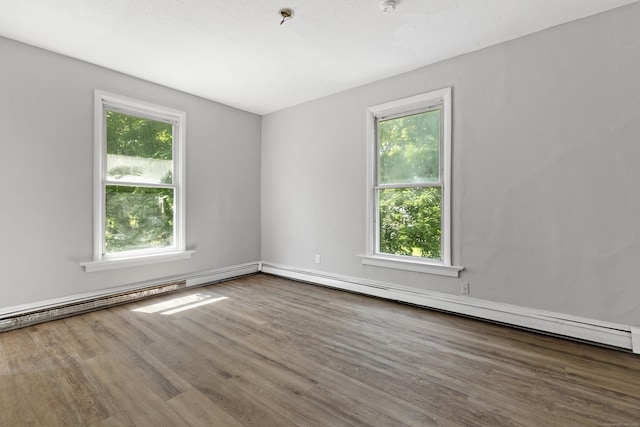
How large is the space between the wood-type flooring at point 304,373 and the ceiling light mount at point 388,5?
106 inches

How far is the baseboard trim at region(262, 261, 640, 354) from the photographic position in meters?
2.35

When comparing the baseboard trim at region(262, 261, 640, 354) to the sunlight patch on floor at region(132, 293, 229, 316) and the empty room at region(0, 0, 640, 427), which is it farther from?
the sunlight patch on floor at region(132, 293, 229, 316)

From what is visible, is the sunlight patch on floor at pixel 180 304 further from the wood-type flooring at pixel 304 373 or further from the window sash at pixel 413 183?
the window sash at pixel 413 183

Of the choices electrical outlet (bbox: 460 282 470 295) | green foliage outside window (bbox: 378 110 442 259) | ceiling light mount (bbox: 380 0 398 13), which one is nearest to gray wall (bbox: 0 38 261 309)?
green foliage outside window (bbox: 378 110 442 259)

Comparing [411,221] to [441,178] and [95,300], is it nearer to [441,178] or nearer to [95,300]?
[441,178]

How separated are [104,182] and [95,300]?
4.31ft

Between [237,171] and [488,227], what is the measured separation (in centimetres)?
360

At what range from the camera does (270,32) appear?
2.68 m

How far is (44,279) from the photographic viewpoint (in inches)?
116

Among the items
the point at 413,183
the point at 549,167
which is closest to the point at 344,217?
the point at 413,183

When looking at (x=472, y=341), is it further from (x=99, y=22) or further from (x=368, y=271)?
(x=99, y=22)

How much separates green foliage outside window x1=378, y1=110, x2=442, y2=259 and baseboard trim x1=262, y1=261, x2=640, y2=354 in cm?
46

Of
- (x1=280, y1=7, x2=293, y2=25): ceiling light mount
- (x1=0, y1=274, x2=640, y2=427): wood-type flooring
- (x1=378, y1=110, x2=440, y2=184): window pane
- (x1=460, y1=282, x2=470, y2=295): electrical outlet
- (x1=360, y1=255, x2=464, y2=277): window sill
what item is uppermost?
(x1=280, y1=7, x2=293, y2=25): ceiling light mount

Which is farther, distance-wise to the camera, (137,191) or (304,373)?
(137,191)
